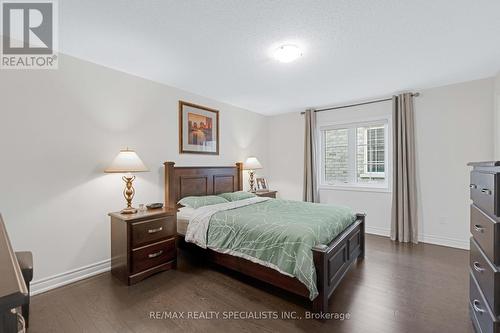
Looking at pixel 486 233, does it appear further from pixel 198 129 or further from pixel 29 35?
pixel 29 35

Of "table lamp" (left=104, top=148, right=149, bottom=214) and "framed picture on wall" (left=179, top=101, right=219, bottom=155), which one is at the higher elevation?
"framed picture on wall" (left=179, top=101, right=219, bottom=155)

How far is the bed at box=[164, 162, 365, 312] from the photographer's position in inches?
74.8

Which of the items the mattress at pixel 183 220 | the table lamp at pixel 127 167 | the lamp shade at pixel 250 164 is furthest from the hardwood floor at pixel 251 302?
the lamp shade at pixel 250 164

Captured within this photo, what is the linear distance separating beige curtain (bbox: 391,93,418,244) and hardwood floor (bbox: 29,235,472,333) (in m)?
0.84

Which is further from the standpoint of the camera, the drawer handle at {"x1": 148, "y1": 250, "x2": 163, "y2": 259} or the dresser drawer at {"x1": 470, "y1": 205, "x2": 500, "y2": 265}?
the drawer handle at {"x1": 148, "y1": 250, "x2": 163, "y2": 259}

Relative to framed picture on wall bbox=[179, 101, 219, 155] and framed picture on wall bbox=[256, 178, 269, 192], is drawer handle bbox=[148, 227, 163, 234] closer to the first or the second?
framed picture on wall bbox=[179, 101, 219, 155]

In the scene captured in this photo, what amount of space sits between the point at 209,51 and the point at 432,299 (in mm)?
3243

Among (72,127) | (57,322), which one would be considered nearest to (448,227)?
(57,322)

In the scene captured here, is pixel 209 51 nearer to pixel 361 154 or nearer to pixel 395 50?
pixel 395 50

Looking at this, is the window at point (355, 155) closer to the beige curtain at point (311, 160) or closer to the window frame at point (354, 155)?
the window frame at point (354, 155)

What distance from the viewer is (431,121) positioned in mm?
3604

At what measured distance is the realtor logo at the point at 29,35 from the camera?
1813 mm

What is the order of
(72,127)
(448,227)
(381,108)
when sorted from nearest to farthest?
1. (72,127)
2. (448,227)
3. (381,108)

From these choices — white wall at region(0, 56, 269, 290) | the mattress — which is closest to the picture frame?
the mattress
